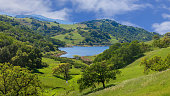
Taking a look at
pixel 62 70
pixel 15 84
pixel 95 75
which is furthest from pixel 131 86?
pixel 62 70

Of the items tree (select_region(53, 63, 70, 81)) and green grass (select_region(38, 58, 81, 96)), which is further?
tree (select_region(53, 63, 70, 81))

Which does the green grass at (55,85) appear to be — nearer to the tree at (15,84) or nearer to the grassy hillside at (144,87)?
the tree at (15,84)

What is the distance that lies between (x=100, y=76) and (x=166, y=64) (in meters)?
22.4

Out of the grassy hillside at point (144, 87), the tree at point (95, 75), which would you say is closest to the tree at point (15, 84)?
the tree at point (95, 75)

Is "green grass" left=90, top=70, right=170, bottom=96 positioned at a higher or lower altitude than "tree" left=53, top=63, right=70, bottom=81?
higher

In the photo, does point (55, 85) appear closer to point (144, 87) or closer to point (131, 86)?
point (131, 86)

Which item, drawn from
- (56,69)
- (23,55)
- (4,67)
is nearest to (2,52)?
(23,55)

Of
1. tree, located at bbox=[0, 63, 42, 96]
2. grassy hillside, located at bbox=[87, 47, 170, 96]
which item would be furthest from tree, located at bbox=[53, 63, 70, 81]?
grassy hillside, located at bbox=[87, 47, 170, 96]

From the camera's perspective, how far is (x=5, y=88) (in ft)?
86.2

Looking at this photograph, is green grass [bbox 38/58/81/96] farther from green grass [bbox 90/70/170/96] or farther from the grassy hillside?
green grass [bbox 90/70/170/96]

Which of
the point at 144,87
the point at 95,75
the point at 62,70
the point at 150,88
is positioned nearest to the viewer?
the point at 150,88

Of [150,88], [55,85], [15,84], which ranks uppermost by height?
[150,88]

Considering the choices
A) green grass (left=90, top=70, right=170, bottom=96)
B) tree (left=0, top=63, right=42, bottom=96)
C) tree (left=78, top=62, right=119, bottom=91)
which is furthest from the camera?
tree (left=78, top=62, right=119, bottom=91)

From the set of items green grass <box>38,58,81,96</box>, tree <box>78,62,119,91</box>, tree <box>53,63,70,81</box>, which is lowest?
green grass <box>38,58,81,96</box>
